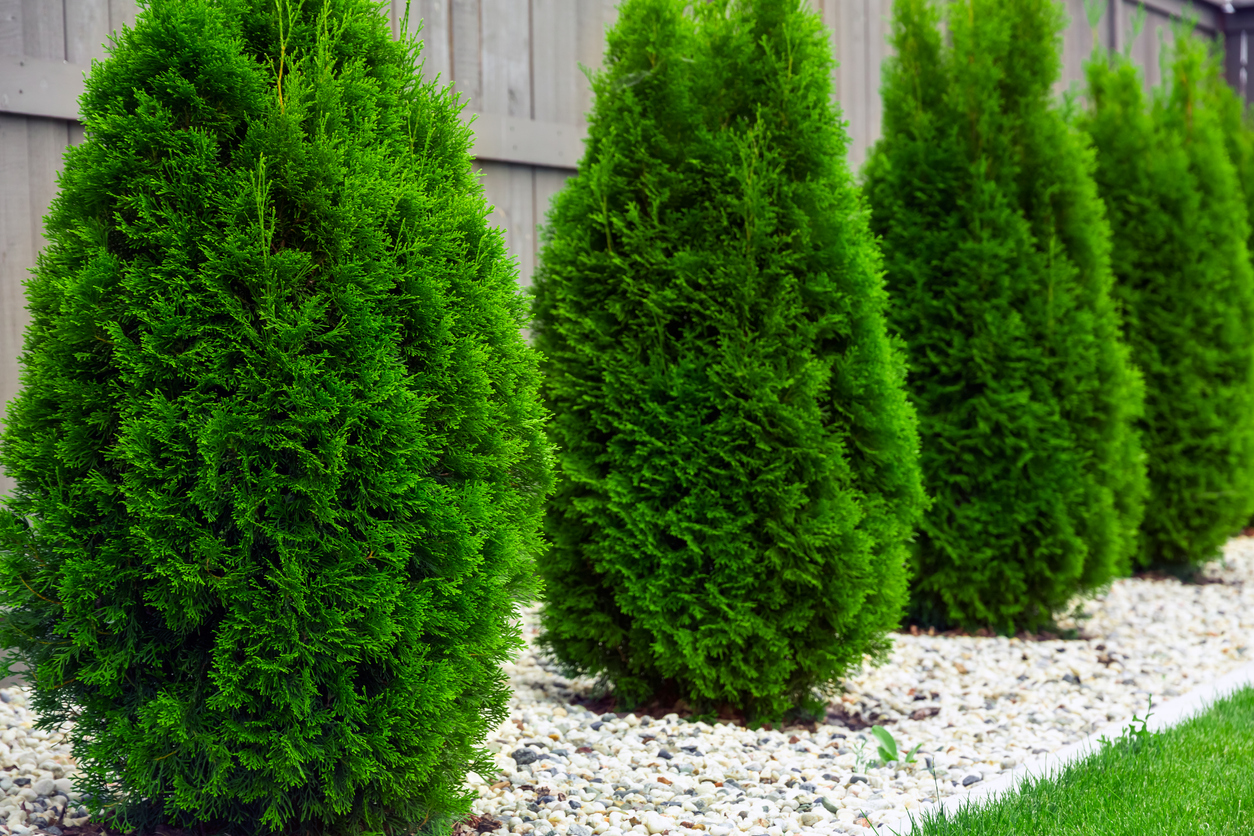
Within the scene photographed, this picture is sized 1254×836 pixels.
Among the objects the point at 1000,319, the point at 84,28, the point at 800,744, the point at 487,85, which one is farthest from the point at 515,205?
the point at 800,744

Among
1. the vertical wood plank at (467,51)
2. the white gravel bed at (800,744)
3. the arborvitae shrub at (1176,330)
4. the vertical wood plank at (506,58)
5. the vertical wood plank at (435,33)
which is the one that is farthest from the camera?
the arborvitae shrub at (1176,330)

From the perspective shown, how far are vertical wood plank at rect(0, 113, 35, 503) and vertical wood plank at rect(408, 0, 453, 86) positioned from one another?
68.4 inches

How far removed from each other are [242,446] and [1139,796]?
248 centimetres

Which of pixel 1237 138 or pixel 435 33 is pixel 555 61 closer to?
pixel 435 33

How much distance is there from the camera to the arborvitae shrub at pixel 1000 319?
17.2 ft

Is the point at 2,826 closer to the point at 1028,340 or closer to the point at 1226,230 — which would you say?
→ the point at 1028,340

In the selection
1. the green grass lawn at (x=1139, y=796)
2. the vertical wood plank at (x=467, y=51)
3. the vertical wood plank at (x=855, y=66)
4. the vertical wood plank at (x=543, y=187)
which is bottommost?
the green grass lawn at (x=1139, y=796)

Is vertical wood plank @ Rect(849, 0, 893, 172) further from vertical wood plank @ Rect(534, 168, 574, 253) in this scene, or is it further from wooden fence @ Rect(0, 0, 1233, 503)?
vertical wood plank @ Rect(534, 168, 574, 253)

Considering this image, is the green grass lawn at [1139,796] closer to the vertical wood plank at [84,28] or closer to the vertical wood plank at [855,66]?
the vertical wood plank at [84,28]

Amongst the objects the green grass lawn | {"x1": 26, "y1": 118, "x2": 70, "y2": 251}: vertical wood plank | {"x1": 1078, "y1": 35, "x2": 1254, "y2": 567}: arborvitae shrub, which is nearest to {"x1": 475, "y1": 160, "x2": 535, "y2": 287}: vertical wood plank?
{"x1": 26, "y1": 118, "x2": 70, "y2": 251}: vertical wood plank

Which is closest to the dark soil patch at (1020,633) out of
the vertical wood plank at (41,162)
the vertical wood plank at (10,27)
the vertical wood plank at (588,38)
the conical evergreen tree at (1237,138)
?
the vertical wood plank at (588,38)

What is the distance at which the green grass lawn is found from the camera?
273 centimetres

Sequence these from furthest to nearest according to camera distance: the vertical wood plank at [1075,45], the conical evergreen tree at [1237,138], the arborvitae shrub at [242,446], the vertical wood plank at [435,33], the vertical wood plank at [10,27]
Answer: the vertical wood plank at [1075,45]
the conical evergreen tree at [1237,138]
the vertical wood plank at [435,33]
the vertical wood plank at [10,27]
the arborvitae shrub at [242,446]

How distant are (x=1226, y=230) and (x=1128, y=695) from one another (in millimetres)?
4263
